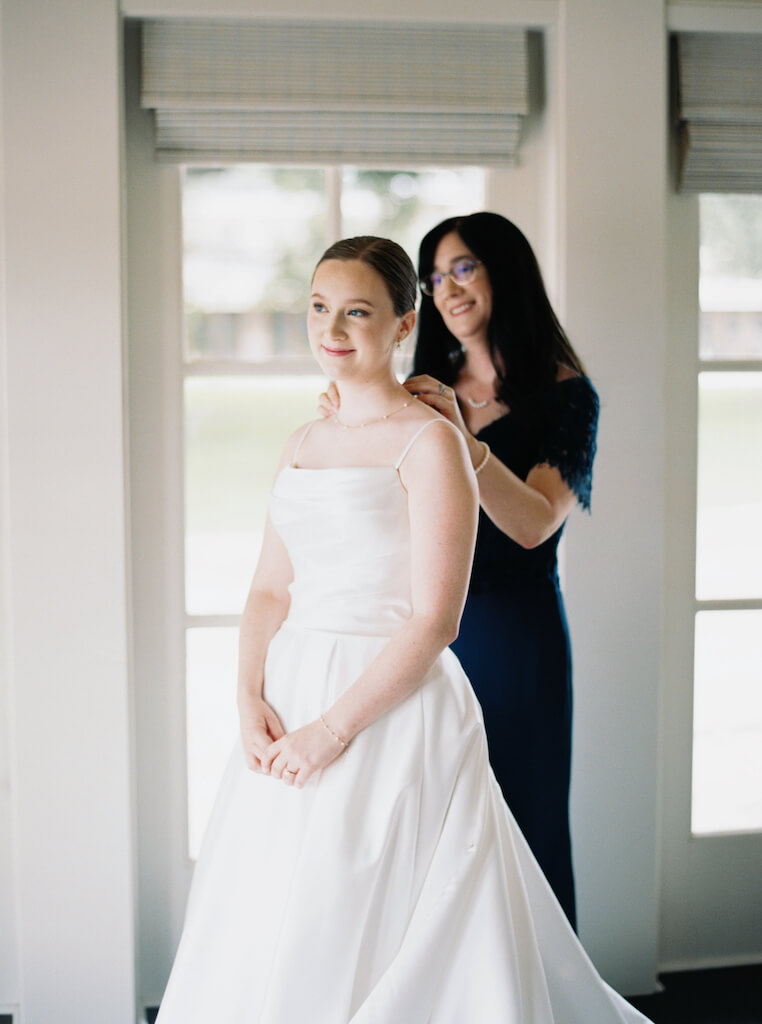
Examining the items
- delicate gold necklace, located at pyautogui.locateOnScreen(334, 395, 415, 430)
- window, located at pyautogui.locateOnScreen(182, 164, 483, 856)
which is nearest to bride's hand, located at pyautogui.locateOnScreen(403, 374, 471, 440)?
delicate gold necklace, located at pyautogui.locateOnScreen(334, 395, 415, 430)

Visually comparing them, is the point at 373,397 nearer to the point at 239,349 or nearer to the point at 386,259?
the point at 386,259

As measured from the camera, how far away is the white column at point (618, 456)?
2.32 m

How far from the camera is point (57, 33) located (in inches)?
84.7

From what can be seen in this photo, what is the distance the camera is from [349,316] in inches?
57.9

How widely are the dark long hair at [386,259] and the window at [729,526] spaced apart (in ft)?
4.29

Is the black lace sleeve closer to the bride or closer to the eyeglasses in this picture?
the eyeglasses

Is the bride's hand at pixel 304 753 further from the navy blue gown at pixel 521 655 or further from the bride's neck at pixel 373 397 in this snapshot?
the navy blue gown at pixel 521 655

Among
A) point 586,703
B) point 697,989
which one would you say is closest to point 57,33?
Answer: point 586,703

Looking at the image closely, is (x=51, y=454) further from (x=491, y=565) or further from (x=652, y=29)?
(x=652, y=29)

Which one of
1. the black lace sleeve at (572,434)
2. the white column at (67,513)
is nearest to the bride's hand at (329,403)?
the black lace sleeve at (572,434)

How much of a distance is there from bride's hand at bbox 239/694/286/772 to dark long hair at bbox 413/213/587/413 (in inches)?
32.4

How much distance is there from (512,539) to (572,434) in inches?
9.4

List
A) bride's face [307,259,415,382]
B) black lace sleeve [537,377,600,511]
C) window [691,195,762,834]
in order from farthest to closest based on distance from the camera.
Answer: window [691,195,762,834] < black lace sleeve [537,377,600,511] < bride's face [307,259,415,382]

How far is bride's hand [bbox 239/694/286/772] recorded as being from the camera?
58.5 inches
